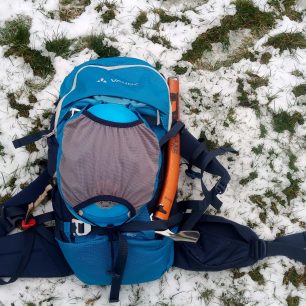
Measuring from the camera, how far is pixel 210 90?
2863 mm

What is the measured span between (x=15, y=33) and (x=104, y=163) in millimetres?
1182

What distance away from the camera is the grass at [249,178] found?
2799 mm

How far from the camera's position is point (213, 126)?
2.84 metres

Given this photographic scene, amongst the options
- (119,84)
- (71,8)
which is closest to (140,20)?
(71,8)

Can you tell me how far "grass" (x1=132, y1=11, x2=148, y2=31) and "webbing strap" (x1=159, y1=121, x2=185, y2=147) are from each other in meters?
0.75

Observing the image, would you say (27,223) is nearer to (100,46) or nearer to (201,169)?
(201,169)

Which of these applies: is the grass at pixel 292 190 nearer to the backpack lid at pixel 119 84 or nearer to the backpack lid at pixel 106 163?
the backpack lid at pixel 119 84

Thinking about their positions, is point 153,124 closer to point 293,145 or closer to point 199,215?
point 199,215

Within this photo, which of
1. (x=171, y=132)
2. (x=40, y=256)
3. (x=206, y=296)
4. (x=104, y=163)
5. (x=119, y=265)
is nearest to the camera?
(x=104, y=163)

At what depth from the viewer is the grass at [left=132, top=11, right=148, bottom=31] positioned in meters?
2.87

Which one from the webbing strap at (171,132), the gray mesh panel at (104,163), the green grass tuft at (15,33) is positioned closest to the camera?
the gray mesh panel at (104,163)

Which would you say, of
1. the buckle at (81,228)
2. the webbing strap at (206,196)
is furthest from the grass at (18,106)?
the webbing strap at (206,196)

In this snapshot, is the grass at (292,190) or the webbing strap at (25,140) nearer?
the webbing strap at (25,140)

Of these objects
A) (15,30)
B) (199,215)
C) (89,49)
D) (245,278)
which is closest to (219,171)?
(199,215)
